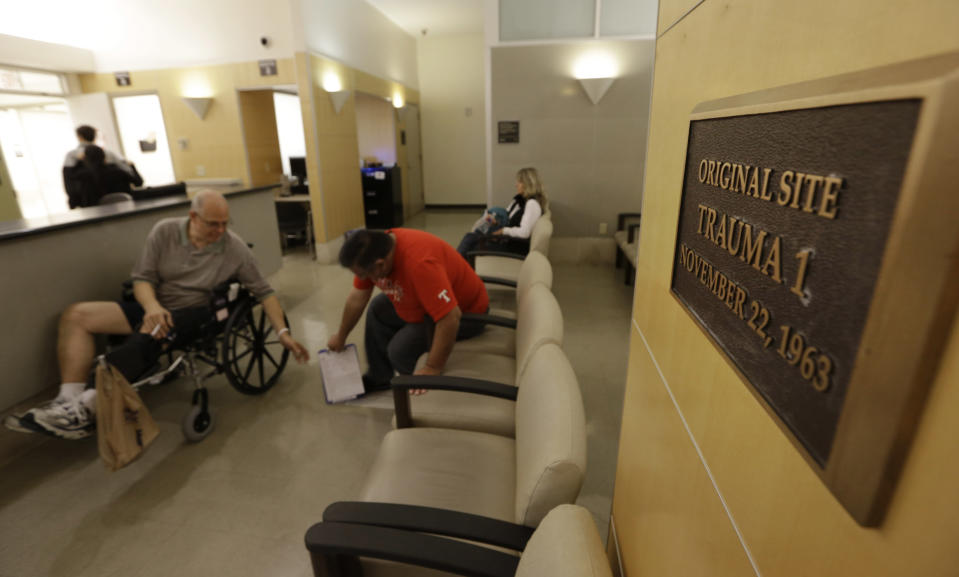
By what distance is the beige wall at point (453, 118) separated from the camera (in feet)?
31.4

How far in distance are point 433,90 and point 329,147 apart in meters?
4.53

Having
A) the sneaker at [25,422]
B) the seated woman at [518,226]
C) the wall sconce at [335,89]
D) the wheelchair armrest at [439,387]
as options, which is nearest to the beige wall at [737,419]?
the wheelchair armrest at [439,387]

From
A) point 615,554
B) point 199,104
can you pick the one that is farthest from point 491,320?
point 199,104

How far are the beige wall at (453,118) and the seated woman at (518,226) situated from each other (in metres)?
5.70

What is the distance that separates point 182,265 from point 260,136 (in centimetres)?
501

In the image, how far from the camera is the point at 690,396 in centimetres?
81

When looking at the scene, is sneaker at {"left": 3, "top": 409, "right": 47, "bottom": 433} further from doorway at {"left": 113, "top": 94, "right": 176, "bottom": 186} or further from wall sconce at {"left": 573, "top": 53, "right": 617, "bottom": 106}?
doorway at {"left": 113, "top": 94, "right": 176, "bottom": 186}

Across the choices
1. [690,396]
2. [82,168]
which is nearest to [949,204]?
[690,396]

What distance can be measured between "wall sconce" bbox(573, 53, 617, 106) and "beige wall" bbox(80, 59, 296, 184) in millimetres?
3848

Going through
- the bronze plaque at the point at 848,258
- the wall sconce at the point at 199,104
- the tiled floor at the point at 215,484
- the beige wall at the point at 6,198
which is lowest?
the tiled floor at the point at 215,484

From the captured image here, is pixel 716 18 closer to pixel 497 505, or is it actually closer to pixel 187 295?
pixel 497 505

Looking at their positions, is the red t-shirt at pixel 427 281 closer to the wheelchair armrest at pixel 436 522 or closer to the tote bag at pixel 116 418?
the wheelchair armrest at pixel 436 522

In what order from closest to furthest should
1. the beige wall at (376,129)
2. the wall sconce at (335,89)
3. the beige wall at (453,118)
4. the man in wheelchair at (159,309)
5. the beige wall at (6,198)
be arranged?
the man in wheelchair at (159,309) < the beige wall at (6,198) < the wall sconce at (335,89) < the beige wall at (376,129) < the beige wall at (453,118)

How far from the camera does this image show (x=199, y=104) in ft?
20.5
